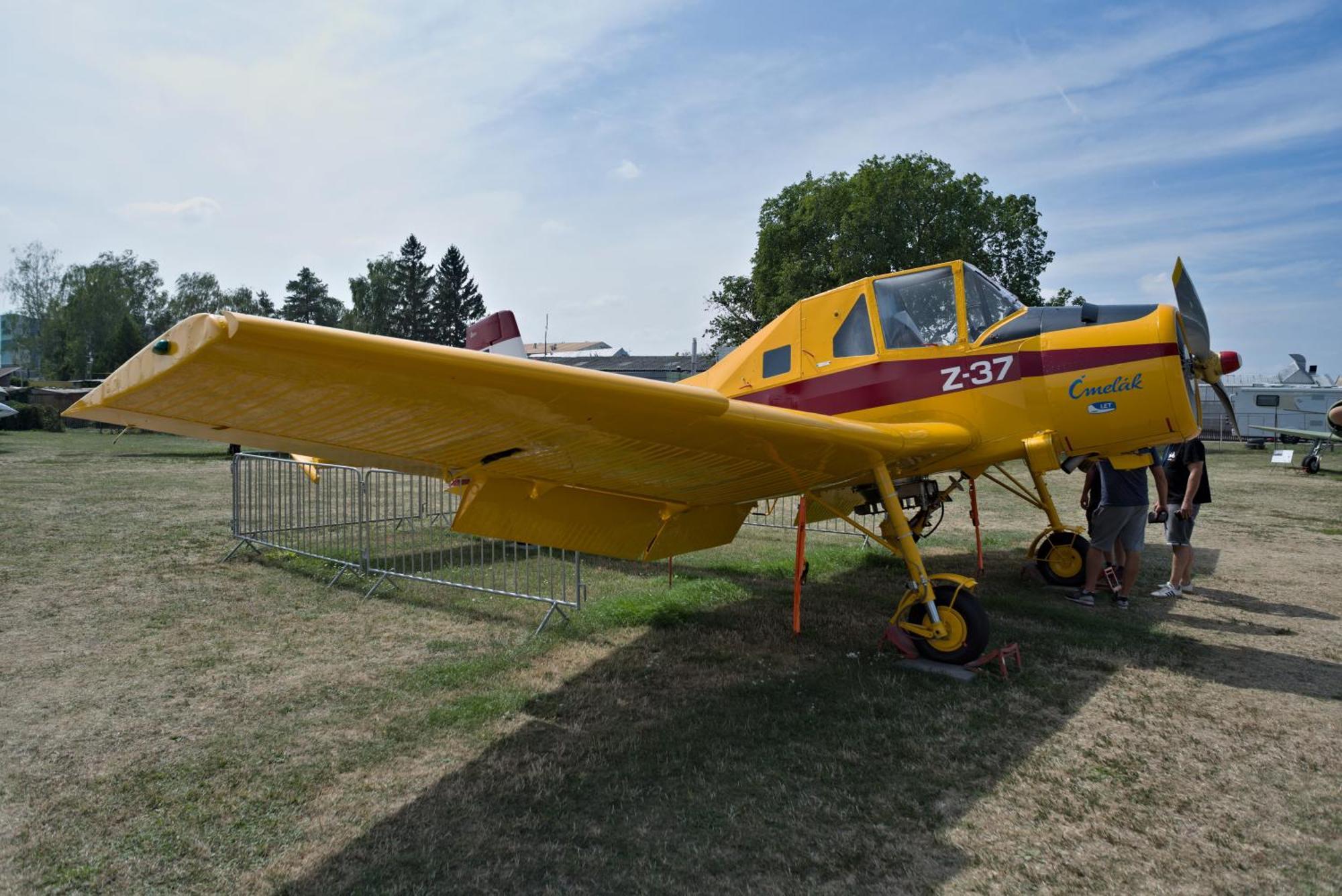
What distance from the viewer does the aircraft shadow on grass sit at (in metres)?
2.87

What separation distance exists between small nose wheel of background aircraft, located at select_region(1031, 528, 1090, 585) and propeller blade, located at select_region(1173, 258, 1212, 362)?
2.87m

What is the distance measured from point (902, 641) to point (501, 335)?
18.5 ft

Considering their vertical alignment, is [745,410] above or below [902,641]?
above

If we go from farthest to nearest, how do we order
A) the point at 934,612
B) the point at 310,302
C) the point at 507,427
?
the point at 310,302 → the point at 934,612 → the point at 507,427

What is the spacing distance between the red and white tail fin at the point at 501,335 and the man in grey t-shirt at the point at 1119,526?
617cm

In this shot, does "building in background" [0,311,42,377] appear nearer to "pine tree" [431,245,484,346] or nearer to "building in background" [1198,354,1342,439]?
"pine tree" [431,245,484,346]

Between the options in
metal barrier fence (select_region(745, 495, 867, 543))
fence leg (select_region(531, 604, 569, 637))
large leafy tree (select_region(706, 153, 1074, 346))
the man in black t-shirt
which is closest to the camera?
fence leg (select_region(531, 604, 569, 637))

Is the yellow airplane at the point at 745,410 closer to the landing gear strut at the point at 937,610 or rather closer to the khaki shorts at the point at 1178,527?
the landing gear strut at the point at 937,610

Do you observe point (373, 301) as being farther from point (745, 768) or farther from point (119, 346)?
point (745, 768)

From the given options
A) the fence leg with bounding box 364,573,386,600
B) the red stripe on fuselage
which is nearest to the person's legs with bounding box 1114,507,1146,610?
the red stripe on fuselage

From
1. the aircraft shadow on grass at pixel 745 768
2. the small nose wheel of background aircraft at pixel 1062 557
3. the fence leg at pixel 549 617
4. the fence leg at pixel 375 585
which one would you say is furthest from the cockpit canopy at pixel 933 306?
the fence leg at pixel 375 585

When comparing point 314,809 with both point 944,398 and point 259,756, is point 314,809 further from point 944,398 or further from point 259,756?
point 944,398

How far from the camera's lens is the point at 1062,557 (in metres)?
7.83

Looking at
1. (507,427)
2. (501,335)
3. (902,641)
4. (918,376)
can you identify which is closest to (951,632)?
(902,641)
